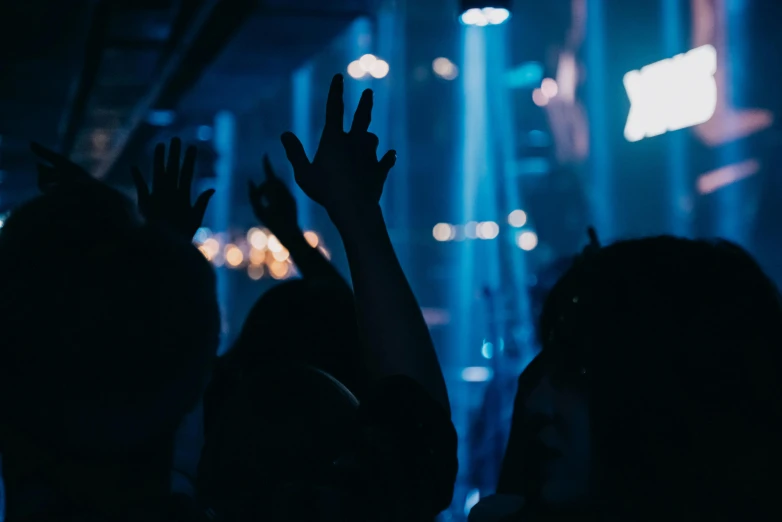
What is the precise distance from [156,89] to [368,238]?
5.24 m

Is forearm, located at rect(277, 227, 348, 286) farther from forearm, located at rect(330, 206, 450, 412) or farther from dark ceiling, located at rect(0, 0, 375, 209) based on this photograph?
dark ceiling, located at rect(0, 0, 375, 209)

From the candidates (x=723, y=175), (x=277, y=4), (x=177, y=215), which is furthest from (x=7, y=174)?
(x=723, y=175)

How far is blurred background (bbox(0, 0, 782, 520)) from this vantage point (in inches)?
194

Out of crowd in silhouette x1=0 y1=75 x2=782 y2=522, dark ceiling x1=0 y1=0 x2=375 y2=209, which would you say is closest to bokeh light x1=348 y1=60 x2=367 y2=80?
dark ceiling x1=0 y1=0 x2=375 y2=209

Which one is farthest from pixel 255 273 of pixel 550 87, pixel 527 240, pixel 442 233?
pixel 550 87

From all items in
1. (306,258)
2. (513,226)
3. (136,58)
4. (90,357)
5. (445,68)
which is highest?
(445,68)

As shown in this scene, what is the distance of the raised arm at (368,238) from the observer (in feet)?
3.15

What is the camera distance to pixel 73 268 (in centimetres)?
86

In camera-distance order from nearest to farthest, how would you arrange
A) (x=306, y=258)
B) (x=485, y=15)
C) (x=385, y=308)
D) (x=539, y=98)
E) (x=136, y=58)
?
(x=385, y=308) → (x=306, y=258) → (x=485, y=15) → (x=136, y=58) → (x=539, y=98)

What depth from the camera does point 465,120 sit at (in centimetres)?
1912

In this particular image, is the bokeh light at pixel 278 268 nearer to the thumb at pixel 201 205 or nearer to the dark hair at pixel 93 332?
the thumb at pixel 201 205

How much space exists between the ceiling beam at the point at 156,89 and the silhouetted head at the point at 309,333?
2726 mm

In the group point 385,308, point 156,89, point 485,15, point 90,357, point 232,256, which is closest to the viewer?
point 90,357

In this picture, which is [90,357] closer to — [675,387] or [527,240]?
[675,387]
